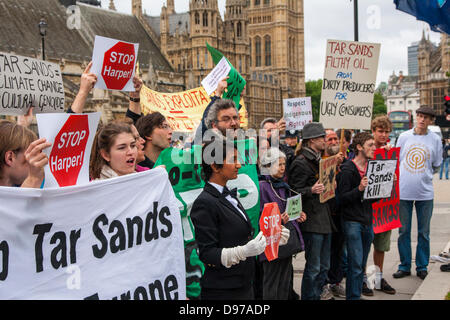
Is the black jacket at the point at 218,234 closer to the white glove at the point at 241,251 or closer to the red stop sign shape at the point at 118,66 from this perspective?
the white glove at the point at 241,251

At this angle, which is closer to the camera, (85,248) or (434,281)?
(85,248)

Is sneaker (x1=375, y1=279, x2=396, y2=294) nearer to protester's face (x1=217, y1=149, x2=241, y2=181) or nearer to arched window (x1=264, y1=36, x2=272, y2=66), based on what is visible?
protester's face (x1=217, y1=149, x2=241, y2=181)

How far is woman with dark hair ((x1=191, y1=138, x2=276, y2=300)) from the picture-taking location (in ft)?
11.5

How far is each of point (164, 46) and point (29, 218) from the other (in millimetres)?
63878

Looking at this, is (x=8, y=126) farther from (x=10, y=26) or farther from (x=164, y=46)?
(x=164, y=46)

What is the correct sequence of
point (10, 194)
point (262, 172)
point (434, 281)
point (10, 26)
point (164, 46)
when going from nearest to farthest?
point (10, 194) → point (262, 172) → point (434, 281) → point (10, 26) → point (164, 46)

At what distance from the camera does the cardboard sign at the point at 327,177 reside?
5.50m

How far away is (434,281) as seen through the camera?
6242 mm

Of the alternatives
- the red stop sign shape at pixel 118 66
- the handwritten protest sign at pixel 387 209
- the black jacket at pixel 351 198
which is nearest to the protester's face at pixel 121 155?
the red stop sign shape at pixel 118 66

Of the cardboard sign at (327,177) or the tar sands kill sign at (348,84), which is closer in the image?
the cardboard sign at (327,177)

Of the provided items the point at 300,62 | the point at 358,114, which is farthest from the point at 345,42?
the point at 300,62

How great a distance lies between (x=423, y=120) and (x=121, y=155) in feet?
15.6

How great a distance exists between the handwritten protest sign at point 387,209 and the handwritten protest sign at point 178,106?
189cm

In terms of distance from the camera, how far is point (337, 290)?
6.52m
